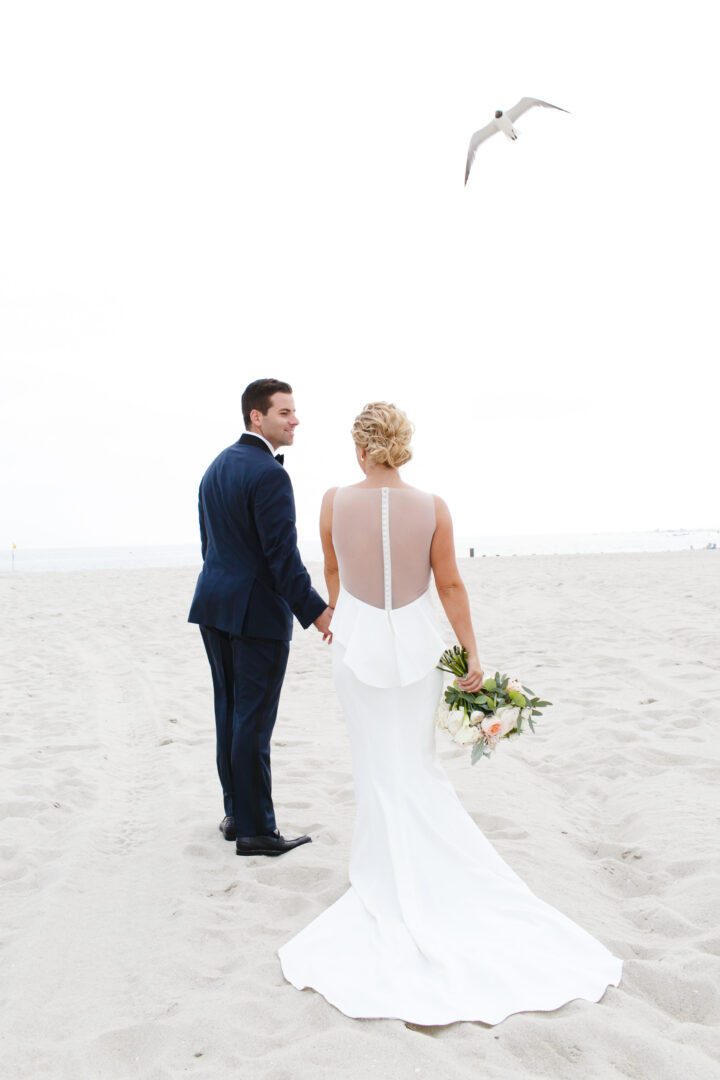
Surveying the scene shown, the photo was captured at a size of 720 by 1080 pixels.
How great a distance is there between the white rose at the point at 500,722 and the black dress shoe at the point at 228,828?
5.43 feet

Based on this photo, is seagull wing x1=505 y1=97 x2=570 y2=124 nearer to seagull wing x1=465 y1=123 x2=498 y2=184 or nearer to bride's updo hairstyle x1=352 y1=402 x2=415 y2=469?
seagull wing x1=465 y1=123 x2=498 y2=184

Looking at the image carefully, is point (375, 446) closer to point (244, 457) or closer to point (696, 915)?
point (244, 457)

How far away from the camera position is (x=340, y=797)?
4.52 meters

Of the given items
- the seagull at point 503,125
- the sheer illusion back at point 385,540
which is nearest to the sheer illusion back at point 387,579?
the sheer illusion back at point 385,540

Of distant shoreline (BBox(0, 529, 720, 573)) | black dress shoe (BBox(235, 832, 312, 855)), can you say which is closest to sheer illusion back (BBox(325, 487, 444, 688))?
black dress shoe (BBox(235, 832, 312, 855))

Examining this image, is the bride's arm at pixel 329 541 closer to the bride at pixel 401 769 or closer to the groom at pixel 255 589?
the bride at pixel 401 769

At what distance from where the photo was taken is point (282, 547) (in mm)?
3500

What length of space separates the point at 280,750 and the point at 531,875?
249 centimetres

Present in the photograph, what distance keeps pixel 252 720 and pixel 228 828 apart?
27.4 inches

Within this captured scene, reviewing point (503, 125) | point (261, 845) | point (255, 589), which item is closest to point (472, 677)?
point (255, 589)

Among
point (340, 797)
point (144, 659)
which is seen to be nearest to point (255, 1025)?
point (340, 797)

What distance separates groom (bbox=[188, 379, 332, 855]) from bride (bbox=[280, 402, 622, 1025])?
1.57ft

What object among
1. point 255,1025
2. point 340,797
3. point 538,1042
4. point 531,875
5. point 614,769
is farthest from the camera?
point 614,769

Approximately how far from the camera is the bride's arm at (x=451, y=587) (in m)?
2.93
